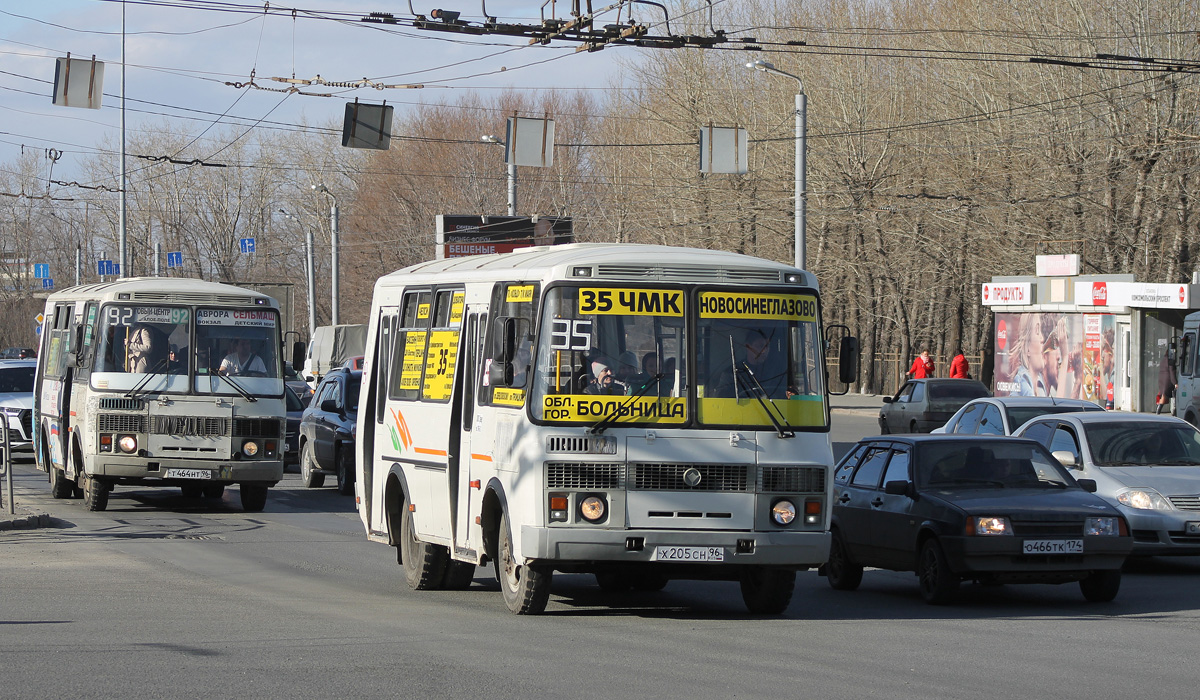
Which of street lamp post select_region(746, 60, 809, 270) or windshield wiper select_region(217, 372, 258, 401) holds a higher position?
street lamp post select_region(746, 60, 809, 270)

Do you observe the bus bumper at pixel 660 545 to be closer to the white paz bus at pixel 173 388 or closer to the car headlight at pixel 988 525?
the car headlight at pixel 988 525

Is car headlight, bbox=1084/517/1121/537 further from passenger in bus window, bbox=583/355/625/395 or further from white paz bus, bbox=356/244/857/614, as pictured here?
passenger in bus window, bbox=583/355/625/395

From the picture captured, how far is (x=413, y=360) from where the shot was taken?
1226cm

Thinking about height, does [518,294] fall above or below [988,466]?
above

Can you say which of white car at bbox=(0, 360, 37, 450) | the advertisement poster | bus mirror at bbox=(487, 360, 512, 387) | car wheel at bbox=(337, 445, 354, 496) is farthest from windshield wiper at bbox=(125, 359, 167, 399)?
the advertisement poster

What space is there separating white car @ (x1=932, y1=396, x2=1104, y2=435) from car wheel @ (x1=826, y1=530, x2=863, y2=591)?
529 cm

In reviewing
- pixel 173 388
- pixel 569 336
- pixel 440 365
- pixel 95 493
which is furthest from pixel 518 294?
pixel 95 493

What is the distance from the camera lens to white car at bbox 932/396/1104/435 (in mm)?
18453

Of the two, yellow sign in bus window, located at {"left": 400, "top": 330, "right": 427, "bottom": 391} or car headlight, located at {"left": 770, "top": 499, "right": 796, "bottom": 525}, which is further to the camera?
yellow sign in bus window, located at {"left": 400, "top": 330, "right": 427, "bottom": 391}

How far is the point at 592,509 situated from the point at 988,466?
4.15 m

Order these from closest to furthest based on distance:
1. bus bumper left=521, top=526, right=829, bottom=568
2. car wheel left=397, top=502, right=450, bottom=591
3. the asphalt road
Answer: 1. the asphalt road
2. bus bumper left=521, top=526, right=829, bottom=568
3. car wheel left=397, top=502, right=450, bottom=591

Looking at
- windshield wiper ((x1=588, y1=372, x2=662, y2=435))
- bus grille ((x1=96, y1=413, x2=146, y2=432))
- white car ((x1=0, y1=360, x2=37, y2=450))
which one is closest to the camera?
windshield wiper ((x1=588, y1=372, x2=662, y2=435))

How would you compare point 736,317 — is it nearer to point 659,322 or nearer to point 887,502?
point 659,322

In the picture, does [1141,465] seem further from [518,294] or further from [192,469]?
[192,469]
